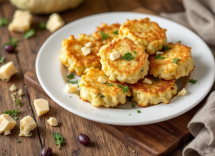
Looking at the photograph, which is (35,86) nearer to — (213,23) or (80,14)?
(80,14)

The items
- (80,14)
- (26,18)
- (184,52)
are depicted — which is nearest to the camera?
(184,52)

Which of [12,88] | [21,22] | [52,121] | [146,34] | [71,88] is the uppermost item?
[146,34]

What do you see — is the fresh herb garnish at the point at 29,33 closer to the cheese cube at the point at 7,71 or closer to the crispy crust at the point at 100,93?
the cheese cube at the point at 7,71

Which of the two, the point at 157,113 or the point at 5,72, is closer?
the point at 157,113

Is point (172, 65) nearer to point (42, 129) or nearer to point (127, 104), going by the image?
point (127, 104)

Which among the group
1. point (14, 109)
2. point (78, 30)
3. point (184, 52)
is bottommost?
point (14, 109)

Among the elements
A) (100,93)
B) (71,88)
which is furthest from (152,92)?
(71,88)

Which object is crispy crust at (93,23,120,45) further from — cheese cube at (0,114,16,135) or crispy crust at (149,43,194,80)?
cheese cube at (0,114,16,135)

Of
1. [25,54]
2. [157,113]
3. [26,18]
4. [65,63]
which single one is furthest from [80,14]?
[157,113]
